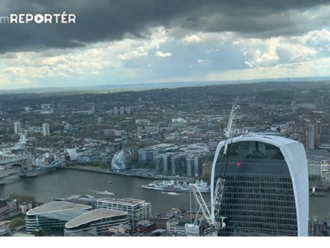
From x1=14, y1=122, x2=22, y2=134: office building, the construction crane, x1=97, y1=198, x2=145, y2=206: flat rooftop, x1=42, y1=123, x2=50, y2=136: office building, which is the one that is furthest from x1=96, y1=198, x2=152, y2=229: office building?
x1=14, y1=122, x2=22, y2=134: office building

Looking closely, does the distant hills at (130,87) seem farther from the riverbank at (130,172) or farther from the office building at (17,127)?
the riverbank at (130,172)

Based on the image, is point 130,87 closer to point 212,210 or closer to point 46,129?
point 46,129

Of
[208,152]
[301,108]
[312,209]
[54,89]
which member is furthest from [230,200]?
[54,89]

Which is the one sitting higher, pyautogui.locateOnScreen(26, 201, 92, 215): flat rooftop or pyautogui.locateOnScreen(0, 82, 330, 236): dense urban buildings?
pyautogui.locateOnScreen(0, 82, 330, 236): dense urban buildings

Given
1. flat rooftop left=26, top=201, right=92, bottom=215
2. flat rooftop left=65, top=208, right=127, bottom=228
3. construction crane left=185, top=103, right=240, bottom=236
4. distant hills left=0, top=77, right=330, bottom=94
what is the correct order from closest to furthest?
construction crane left=185, top=103, right=240, bottom=236, flat rooftop left=65, top=208, right=127, bottom=228, flat rooftop left=26, top=201, right=92, bottom=215, distant hills left=0, top=77, right=330, bottom=94

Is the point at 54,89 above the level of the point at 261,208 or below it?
above

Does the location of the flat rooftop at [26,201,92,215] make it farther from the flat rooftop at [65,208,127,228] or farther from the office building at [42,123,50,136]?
the office building at [42,123,50,136]
